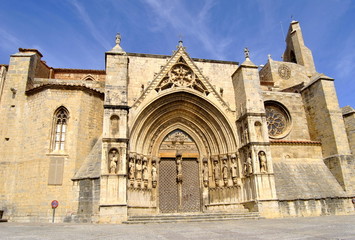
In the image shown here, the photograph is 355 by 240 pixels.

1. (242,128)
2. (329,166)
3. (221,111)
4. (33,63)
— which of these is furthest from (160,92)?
(329,166)

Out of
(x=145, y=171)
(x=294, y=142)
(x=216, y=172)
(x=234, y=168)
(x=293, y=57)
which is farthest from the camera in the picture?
(x=293, y=57)

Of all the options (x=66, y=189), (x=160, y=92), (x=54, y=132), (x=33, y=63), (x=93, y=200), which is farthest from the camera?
(x=33, y=63)

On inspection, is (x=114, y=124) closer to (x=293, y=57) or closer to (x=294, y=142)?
(x=294, y=142)

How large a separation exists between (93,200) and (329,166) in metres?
11.9

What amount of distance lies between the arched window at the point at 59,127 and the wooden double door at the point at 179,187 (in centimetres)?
490

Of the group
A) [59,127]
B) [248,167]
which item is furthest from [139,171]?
[248,167]

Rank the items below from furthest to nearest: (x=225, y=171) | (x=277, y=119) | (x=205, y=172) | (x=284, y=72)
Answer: (x=284, y=72) → (x=277, y=119) → (x=205, y=172) → (x=225, y=171)

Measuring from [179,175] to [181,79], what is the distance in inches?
194

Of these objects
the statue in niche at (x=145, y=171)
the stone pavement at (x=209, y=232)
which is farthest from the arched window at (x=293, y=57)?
the stone pavement at (x=209, y=232)

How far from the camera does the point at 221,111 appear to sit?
45.4 ft

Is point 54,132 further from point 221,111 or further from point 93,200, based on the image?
point 221,111

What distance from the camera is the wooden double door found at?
13.1 metres

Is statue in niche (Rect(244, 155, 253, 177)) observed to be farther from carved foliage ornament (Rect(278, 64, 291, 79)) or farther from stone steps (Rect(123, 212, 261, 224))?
carved foliage ornament (Rect(278, 64, 291, 79))

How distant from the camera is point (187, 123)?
1454 cm
